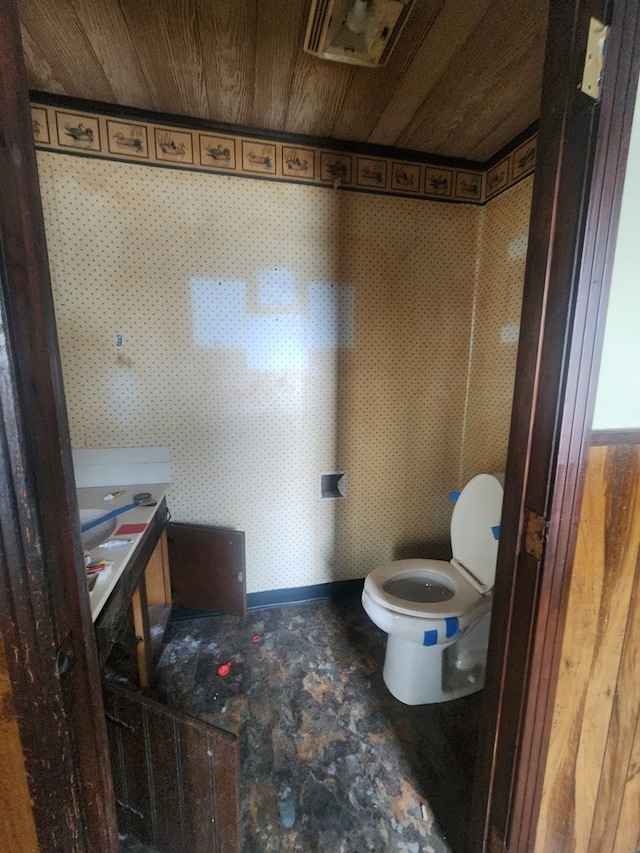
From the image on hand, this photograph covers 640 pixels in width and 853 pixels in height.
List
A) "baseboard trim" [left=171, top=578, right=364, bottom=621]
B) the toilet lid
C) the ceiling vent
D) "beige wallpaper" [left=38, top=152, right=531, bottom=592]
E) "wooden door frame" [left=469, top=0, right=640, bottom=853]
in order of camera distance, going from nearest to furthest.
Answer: "wooden door frame" [left=469, top=0, right=640, bottom=853] → the ceiling vent → the toilet lid → "beige wallpaper" [left=38, top=152, right=531, bottom=592] → "baseboard trim" [left=171, top=578, right=364, bottom=621]

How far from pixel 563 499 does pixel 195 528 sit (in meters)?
1.47

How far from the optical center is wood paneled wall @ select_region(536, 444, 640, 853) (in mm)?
691

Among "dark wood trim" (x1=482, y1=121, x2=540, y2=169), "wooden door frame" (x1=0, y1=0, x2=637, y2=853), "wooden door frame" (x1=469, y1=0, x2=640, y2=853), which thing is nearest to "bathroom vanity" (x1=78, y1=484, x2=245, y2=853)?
"wooden door frame" (x1=0, y1=0, x2=637, y2=853)

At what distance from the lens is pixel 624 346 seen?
0.66 meters

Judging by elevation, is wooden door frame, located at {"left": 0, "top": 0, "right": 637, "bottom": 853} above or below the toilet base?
above

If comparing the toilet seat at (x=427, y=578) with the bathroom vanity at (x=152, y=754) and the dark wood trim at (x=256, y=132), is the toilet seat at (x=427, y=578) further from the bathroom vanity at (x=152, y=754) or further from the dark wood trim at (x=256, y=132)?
the dark wood trim at (x=256, y=132)

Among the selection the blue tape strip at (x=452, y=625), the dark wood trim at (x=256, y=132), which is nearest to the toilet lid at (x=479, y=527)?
the blue tape strip at (x=452, y=625)

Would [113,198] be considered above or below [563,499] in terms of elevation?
above

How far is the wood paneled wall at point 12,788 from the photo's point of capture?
0.52 metres

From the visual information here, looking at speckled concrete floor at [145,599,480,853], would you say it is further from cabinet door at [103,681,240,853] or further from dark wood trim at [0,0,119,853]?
dark wood trim at [0,0,119,853]

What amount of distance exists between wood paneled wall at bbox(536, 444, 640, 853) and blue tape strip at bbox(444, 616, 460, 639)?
511 mm

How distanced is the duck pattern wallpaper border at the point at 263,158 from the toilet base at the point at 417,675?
1.88 metres

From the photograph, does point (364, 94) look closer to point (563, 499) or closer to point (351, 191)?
point (351, 191)

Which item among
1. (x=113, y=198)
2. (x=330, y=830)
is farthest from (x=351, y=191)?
(x=330, y=830)
